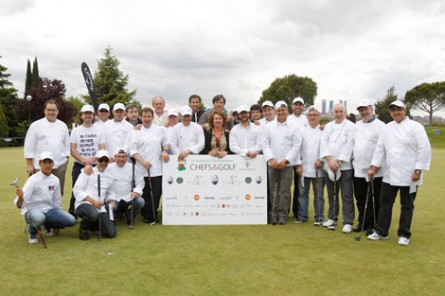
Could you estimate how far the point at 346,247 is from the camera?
568 centimetres

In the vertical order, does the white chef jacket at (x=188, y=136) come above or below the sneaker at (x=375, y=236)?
above

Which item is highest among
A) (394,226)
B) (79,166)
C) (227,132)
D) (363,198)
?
(227,132)

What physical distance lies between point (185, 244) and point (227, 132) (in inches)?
98.5

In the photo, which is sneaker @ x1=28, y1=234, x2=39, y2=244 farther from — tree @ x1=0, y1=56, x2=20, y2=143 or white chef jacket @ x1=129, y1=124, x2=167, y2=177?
tree @ x1=0, y1=56, x2=20, y2=143

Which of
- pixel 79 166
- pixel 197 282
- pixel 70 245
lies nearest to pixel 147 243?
pixel 70 245

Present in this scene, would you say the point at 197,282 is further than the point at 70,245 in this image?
No

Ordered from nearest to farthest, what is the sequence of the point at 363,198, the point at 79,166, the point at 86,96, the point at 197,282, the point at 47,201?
the point at 197,282
the point at 47,201
the point at 363,198
the point at 79,166
the point at 86,96

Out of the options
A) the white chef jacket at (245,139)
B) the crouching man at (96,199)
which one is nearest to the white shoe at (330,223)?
the white chef jacket at (245,139)

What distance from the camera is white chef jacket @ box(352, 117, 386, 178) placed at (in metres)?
6.35

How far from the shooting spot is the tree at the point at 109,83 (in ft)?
177

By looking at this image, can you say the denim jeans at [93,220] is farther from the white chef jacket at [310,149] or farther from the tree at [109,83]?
the tree at [109,83]

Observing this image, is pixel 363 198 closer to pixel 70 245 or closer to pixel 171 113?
pixel 171 113

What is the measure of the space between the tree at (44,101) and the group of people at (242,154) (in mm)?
41912

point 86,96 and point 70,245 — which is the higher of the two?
point 86,96
